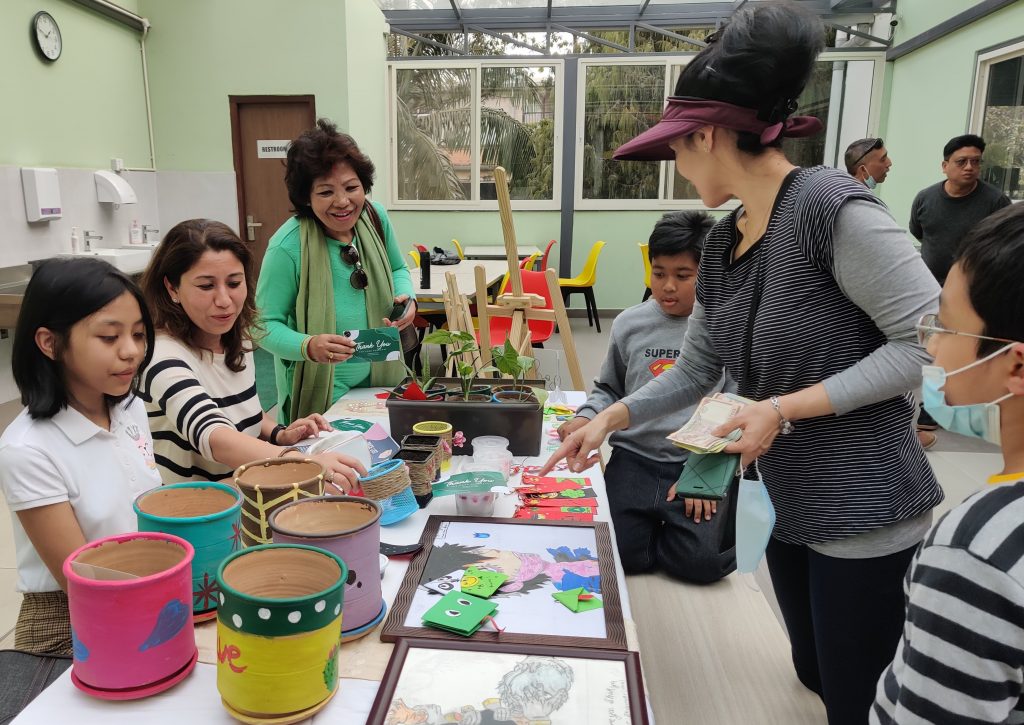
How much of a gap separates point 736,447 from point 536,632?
444 millimetres

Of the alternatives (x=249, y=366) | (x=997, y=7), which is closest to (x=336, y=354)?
(x=249, y=366)

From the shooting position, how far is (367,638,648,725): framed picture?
0.84 m

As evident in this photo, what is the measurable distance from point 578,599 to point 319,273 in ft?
5.10

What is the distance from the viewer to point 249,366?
187 centimetres

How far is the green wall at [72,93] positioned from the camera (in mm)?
4508

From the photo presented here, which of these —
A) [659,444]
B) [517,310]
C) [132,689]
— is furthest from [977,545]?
[517,310]

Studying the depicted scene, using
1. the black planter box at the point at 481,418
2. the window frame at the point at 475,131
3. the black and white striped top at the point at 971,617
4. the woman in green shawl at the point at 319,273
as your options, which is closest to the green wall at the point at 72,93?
the window frame at the point at 475,131

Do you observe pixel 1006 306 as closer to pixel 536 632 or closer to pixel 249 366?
pixel 536 632

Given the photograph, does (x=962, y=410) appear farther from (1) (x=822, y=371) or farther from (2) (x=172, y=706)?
(2) (x=172, y=706)

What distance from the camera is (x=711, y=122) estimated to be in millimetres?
1232

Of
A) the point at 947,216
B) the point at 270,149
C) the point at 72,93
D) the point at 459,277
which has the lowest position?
the point at 459,277

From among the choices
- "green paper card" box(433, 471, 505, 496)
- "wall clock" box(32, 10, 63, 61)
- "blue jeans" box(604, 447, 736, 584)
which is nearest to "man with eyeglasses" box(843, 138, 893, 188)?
"blue jeans" box(604, 447, 736, 584)

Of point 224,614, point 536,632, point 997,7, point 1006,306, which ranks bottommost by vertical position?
point 536,632

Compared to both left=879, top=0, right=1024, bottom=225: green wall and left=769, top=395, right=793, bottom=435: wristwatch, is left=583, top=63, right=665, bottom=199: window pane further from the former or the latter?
left=769, top=395, right=793, bottom=435: wristwatch
